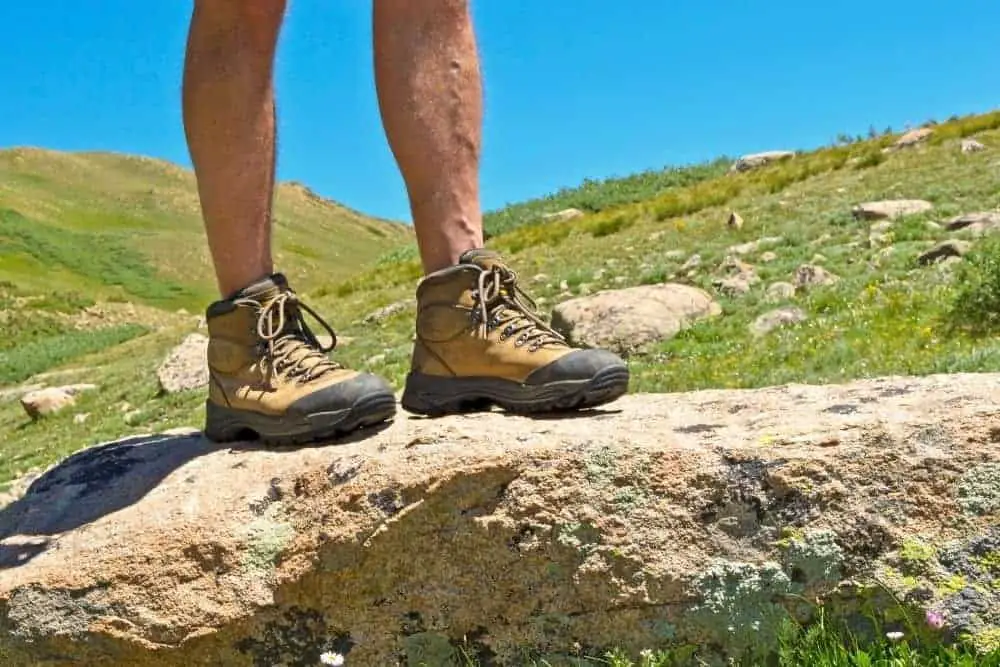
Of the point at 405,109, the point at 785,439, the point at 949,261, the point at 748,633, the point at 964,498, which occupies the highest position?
the point at 949,261

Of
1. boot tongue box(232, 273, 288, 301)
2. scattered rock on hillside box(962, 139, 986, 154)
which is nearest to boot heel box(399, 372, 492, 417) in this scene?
boot tongue box(232, 273, 288, 301)

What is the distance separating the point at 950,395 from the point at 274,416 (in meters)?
1.84

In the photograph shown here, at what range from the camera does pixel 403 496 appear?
239 centimetres

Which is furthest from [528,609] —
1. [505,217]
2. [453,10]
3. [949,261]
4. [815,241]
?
[505,217]

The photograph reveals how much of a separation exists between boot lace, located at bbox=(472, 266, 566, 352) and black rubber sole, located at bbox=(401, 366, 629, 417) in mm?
137

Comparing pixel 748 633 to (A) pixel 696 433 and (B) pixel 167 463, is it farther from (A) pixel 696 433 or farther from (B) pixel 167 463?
(B) pixel 167 463

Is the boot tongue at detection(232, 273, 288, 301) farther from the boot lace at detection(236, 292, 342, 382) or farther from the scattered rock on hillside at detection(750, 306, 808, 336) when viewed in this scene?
the scattered rock on hillside at detection(750, 306, 808, 336)

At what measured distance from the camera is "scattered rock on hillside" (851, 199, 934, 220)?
12984 millimetres

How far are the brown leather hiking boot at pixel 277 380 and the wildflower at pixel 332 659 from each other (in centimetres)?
65

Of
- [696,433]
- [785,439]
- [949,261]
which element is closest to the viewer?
[785,439]

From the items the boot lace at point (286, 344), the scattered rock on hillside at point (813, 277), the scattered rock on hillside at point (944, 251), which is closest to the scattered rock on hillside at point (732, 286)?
the scattered rock on hillside at point (813, 277)

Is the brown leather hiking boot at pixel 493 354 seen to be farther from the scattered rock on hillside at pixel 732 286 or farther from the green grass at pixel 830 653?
the scattered rock on hillside at pixel 732 286

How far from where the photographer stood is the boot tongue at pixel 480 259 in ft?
9.31

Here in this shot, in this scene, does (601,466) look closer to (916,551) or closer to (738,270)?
(916,551)
